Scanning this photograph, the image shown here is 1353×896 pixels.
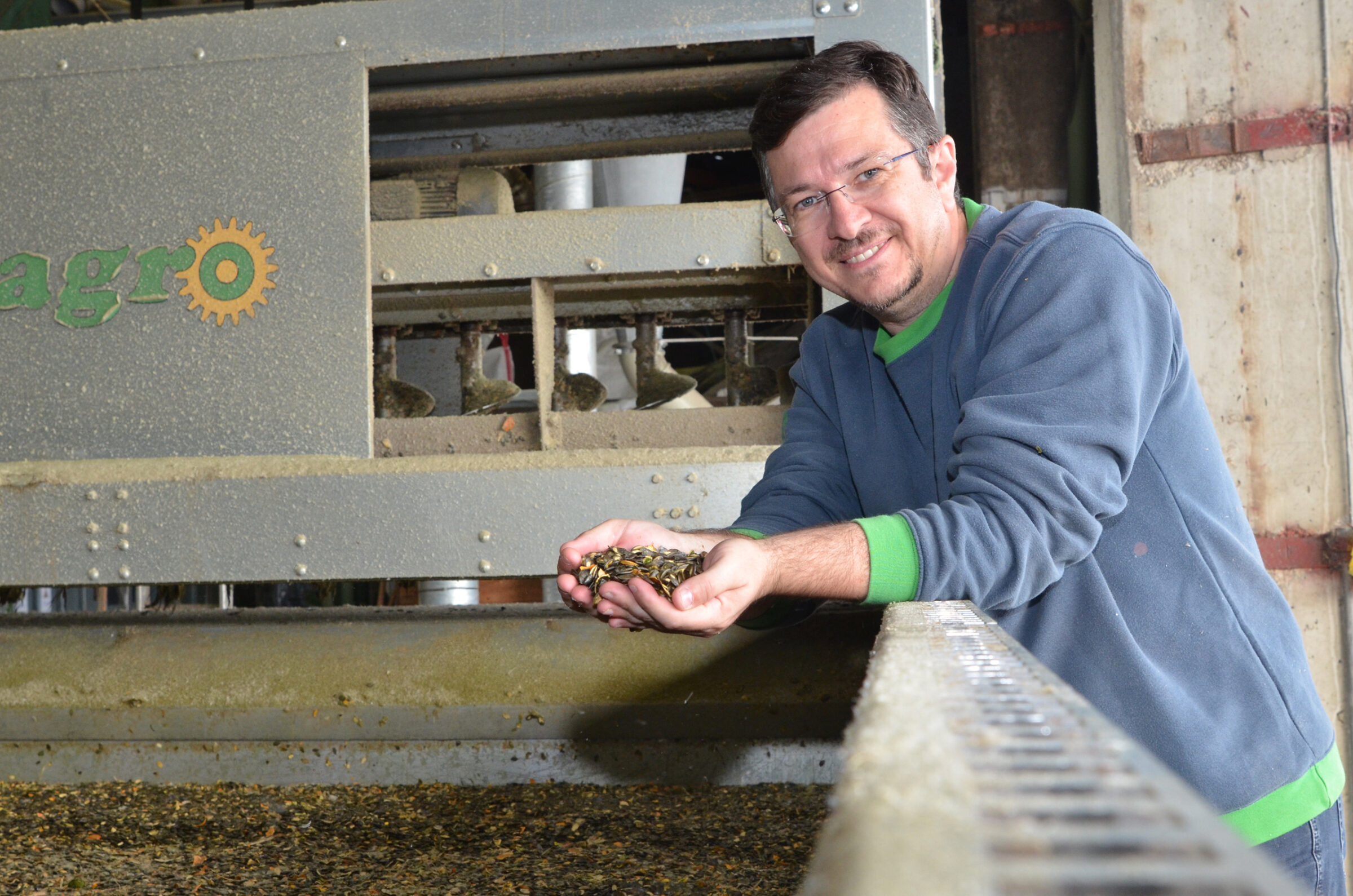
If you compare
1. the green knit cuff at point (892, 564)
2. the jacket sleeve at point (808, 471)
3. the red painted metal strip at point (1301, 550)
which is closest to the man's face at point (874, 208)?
the jacket sleeve at point (808, 471)

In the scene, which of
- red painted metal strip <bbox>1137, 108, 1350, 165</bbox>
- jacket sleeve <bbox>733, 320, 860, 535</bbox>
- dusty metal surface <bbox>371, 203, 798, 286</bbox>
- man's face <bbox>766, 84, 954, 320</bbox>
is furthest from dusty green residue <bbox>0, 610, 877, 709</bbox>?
red painted metal strip <bbox>1137, 108, 1350, 165</bbox>

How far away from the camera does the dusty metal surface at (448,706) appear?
4.67ft

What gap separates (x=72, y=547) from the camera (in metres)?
1.42

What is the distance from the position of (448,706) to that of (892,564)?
0.85 meters

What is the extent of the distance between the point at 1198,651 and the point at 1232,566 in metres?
0.08

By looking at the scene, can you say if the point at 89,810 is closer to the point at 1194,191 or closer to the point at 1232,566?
the point at 1232,566

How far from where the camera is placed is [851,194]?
1009 millimetres

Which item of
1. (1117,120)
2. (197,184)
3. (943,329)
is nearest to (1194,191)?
(1117,120)

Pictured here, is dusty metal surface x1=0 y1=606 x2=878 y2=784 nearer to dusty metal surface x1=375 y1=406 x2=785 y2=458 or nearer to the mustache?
dusty metal surface x1=375 y1=406 x2=785 y2=458

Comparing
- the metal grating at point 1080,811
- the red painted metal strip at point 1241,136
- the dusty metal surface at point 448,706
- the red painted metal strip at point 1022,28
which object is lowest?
the dusty metal surface at point 448,706

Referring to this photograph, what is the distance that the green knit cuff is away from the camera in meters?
0.79

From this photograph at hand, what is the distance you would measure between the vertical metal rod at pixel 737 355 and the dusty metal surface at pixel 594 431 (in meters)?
0.13

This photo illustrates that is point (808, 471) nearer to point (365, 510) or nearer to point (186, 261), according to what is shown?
point (365, 510)

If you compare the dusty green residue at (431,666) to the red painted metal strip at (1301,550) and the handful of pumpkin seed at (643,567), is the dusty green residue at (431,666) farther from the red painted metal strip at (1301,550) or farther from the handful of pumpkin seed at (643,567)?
the red painted metal strip at (1301,550)
